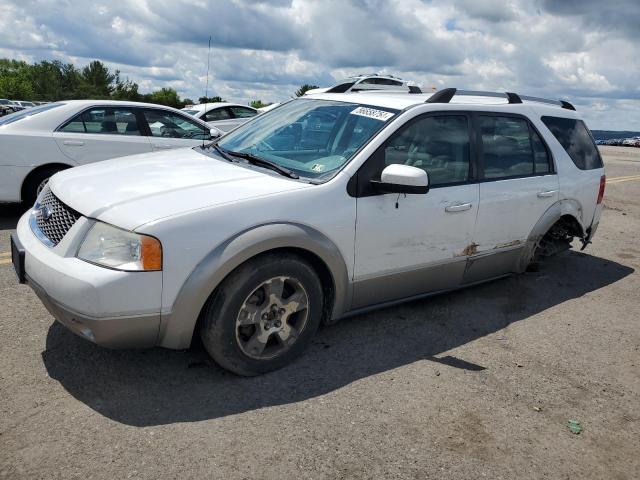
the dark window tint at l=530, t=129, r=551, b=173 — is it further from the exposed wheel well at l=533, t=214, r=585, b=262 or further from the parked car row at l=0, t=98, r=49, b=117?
the parked car row at l=0, t=98, r=49, b=117

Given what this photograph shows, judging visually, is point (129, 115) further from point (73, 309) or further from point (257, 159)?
point (73, 309)

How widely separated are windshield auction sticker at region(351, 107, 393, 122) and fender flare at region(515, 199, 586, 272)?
5.99 feet

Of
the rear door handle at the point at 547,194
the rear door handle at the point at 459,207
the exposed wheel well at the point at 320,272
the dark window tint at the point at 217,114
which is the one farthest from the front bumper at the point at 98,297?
the dark window tint at the point at 217,114

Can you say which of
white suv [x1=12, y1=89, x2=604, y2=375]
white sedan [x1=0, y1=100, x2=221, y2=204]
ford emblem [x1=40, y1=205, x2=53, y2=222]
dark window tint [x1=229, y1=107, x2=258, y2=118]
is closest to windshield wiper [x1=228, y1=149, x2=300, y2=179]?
white suv [x1=12, y1=89, x2=604, y2=375]

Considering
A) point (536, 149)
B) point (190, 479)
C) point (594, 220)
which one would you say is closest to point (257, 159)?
point (190, 479)

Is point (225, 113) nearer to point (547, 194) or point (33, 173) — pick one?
point (33, 173)

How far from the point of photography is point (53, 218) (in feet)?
10.9

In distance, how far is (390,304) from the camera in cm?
405

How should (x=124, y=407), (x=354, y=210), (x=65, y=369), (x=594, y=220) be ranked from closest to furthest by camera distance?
(x=124, y=407)
(x=65, y=369)
(x=354, y=210)
(x=594, y=220)

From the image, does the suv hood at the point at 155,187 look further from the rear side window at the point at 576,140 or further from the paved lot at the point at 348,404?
the rear side window at the point at 576,140

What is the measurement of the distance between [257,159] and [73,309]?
62.4 inches

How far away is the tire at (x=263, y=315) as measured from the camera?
3146 millimetres

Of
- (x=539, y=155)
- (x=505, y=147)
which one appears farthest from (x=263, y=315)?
(x=539, y=155)

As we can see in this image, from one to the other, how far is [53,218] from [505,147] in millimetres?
3392
